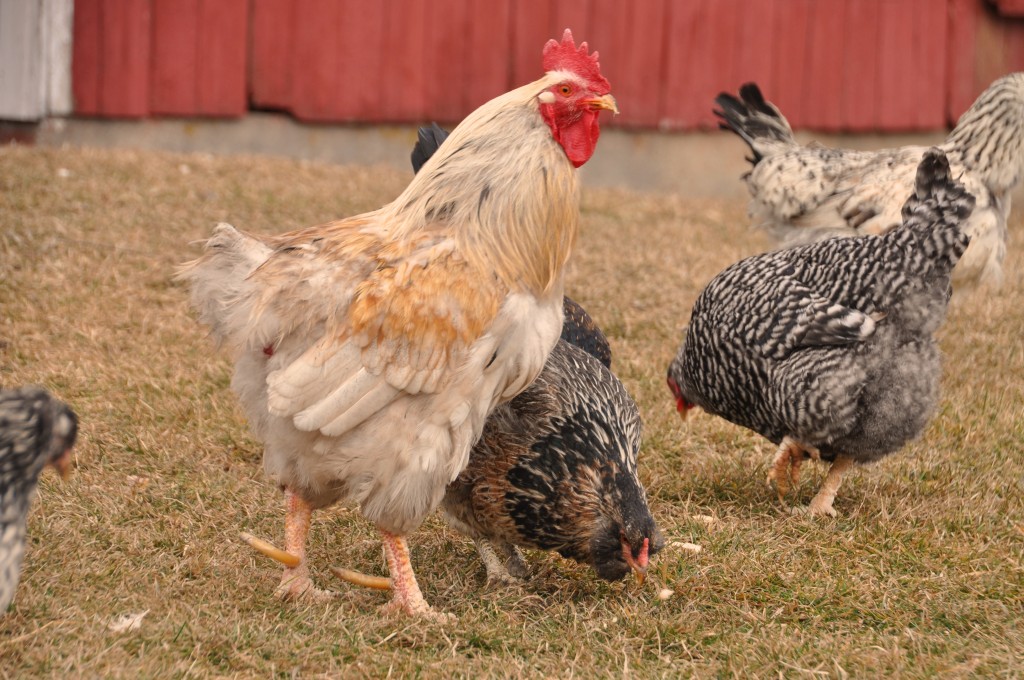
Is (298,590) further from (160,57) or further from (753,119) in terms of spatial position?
(160,57)

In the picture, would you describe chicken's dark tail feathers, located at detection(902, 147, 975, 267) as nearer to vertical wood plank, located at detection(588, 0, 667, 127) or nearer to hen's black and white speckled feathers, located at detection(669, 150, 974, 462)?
hen's black and white speckled feathers, located at detection(669, 150, 974, 462)

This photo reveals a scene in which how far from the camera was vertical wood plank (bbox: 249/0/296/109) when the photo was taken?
1032cm

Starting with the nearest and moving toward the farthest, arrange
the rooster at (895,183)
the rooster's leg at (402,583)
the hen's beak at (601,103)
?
1. the hen's beak at (601,103)
2. the rooster's leg at (402,583)
3. the rooster at (895,183)

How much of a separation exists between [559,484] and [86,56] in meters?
7.18

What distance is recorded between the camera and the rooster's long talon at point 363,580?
4.14 m

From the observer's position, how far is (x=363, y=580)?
4145 mm

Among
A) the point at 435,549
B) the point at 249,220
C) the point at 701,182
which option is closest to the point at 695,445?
the point at 435,549

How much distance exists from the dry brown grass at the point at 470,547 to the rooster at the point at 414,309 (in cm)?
43

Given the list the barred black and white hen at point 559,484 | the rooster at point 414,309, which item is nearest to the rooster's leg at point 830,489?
the barred black and white hen at point 559,484

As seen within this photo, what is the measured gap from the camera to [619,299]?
25.5 feet

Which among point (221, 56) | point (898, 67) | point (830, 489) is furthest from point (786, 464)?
point (898, 67)

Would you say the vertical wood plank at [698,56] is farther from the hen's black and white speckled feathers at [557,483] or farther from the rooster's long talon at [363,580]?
the rooster's long talon at [363,580]

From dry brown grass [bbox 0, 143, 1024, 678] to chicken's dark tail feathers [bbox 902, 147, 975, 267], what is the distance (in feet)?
3.76

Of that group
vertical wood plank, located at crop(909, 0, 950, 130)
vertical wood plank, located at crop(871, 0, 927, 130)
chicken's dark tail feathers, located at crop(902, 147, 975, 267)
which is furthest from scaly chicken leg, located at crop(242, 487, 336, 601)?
vertical wood plank, located at crop(909, 0, 950, 130)
